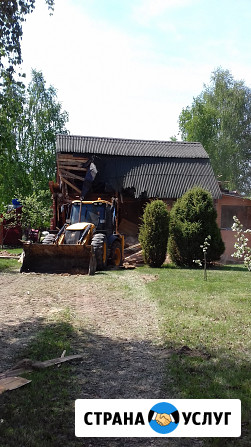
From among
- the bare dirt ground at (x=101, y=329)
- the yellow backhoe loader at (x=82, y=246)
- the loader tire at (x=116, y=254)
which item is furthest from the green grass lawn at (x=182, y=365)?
the loader tire at (x=116, y=254)

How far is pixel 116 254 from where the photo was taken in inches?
659

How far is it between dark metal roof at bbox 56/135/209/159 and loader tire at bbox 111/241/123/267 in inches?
353

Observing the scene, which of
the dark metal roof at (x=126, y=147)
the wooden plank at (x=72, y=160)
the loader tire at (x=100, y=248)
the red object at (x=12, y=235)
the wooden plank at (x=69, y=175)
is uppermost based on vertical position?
the dark metal roof at (x=126, y=147)

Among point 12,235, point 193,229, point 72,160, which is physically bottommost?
point 12,235

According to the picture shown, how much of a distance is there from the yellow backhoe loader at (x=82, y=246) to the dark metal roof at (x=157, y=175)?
6.79m

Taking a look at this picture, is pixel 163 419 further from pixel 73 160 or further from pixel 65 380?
pixel 73 160

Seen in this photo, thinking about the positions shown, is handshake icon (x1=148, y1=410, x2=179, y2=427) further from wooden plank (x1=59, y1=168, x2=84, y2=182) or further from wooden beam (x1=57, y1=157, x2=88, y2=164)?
wooden beam (x1=57, y1=157, x2=88, y2=164)

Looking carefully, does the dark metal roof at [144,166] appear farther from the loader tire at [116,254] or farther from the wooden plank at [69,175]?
the loader tire at [116,254]

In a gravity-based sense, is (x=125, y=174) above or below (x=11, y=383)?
above

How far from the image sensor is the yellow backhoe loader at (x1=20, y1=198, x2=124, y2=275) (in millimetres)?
14156


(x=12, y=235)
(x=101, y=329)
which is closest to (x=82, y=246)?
(x=101, y=329)

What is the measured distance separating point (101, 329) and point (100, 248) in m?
7.96

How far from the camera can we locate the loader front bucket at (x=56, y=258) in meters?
14.1

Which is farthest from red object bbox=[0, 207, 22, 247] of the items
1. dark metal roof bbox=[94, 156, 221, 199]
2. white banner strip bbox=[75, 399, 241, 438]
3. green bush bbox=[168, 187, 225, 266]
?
white banner strip bbox=[75, 399, 241, 438]
